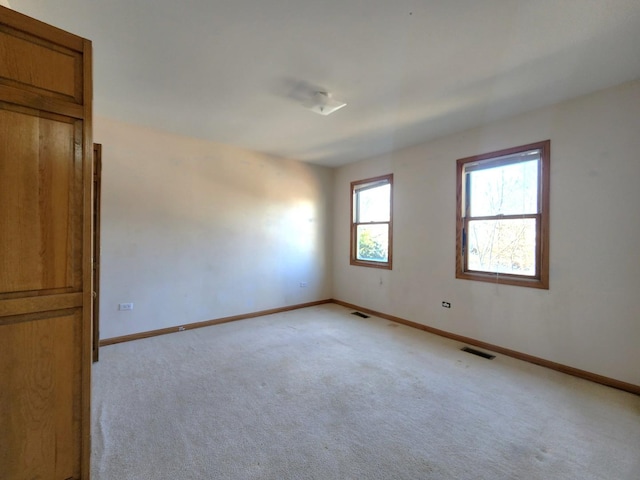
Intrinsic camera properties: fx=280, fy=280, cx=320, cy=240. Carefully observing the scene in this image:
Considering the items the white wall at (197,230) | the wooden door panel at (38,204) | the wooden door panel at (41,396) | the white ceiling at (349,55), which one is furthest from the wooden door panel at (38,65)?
the white wall at (197,230)

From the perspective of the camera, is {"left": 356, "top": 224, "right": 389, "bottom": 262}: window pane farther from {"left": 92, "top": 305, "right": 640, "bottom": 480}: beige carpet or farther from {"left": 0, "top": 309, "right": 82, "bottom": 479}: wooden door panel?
{"left": 0, "top": 309, "right": 82, "bottom": 479}: wooden door panel

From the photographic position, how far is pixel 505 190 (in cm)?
321

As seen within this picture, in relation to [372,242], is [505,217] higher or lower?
higher

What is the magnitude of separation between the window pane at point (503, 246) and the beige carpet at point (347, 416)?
3.43 feet

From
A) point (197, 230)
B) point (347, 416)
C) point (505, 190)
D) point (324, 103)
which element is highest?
point (324, 103)

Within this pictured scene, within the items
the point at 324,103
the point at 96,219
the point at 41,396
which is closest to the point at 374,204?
the point at 324,103

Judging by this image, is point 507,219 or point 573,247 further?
point 507,219

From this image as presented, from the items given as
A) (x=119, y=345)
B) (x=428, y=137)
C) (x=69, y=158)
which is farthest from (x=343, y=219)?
(x=69, y=158)

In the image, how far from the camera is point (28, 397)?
1122mm

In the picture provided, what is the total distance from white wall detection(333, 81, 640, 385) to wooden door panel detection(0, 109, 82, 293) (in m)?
3.70

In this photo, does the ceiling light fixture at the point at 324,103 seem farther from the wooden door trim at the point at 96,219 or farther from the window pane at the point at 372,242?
the window pane at the point at 372,242

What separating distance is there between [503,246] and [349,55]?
2641mm

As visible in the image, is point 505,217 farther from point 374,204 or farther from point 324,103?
point 324,103

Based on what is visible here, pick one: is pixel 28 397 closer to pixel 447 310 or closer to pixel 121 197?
pixel 121 197
